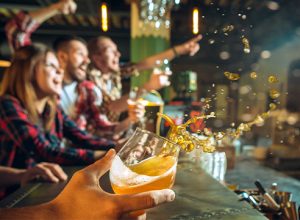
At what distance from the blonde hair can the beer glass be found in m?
1.18

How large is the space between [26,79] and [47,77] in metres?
0.12

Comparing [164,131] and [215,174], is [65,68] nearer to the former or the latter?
[215,174]

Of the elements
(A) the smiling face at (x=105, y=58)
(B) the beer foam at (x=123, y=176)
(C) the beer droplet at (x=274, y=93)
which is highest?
(A) the smiling face at (x=105, y=58)

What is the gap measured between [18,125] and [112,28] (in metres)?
4.34

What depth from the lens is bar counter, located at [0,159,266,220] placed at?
2.96ft

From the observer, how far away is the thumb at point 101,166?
0.70 metres

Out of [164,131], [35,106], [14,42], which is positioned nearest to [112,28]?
[14,42]

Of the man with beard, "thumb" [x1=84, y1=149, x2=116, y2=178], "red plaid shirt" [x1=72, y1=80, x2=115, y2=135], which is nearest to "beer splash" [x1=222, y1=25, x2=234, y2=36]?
"thumb" [x1=84, y1=149, x2=116, y2=178]

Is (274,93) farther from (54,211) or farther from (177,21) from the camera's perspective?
(177,21)

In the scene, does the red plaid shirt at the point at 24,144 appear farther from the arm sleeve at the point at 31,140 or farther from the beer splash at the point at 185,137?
the beer splash at the point at 185,137

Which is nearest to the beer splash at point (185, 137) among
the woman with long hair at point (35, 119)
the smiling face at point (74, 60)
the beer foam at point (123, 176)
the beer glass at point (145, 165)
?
the beer glass at point (145, 165)

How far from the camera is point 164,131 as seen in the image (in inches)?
36.5

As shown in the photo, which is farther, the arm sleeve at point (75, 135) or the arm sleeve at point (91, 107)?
the arm sleeve at point (91, 107)

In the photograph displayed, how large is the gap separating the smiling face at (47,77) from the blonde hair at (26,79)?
21 millimetres
